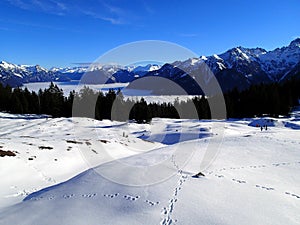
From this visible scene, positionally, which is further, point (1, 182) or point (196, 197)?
point (1, 182)

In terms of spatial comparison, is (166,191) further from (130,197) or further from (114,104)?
(114,104)

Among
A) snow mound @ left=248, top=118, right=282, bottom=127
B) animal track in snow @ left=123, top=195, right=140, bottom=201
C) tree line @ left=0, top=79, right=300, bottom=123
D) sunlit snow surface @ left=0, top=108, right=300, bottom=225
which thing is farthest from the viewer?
tree line @ left=0, top=79, right=300, bottom=123

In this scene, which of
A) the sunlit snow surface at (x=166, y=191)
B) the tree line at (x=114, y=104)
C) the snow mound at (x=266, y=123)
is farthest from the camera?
the tree line at (x=114, y=104)

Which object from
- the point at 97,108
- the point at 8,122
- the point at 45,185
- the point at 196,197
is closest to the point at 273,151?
the point at 196,197

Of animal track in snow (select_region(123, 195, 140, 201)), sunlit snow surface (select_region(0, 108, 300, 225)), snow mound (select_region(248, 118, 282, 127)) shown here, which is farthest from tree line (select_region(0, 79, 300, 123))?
animal track in snow (select_region(123, 195, 140, 201))

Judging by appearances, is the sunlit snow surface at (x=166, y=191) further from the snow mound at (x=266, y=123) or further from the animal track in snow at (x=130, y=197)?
the snow mound at (x=266, y=123)

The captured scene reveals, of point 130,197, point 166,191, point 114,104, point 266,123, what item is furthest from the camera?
point 114,104

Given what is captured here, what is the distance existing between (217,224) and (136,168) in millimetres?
10472

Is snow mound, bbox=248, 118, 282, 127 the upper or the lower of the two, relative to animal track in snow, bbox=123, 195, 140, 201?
upper

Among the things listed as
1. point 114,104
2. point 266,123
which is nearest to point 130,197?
point 266,123

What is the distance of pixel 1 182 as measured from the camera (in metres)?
19.0

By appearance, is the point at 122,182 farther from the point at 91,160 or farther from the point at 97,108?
the point at 97,108

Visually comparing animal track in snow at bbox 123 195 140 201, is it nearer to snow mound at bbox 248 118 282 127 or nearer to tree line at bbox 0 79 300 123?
snow mound at bbox 248 118 282 127

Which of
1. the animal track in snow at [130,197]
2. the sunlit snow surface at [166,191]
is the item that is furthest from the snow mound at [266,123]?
the animal track in snow at [130,197]
